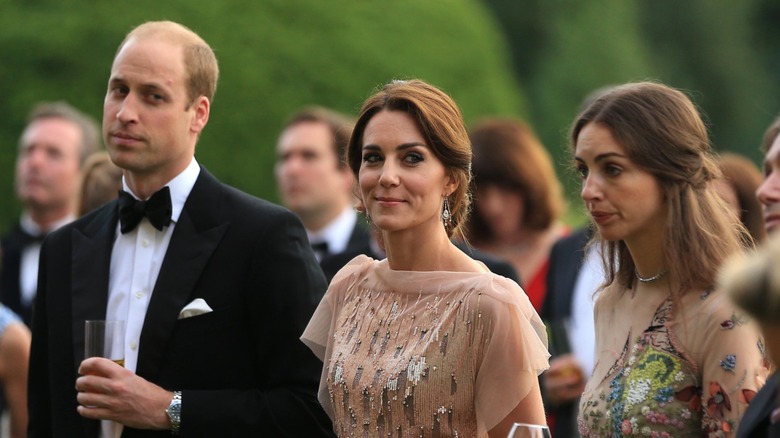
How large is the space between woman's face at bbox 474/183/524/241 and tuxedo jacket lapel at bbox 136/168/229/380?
299 centimetres

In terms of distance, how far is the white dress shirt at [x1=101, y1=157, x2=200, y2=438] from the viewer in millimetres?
4555

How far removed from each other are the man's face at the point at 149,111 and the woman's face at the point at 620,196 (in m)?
1.52

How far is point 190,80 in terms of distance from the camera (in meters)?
4.80

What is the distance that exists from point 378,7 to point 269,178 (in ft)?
8.63

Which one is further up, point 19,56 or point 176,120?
point 19,56

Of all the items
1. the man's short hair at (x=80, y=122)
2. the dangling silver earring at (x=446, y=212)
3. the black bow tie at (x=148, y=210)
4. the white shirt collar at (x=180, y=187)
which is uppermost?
the man's short hair at (x=80, y=122)

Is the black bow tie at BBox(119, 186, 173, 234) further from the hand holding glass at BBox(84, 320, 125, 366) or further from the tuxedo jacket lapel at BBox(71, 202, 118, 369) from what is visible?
the hand holding glass at BBox(84, 320, 125, 366)

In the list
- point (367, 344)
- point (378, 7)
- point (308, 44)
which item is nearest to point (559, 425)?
point (367, 344)

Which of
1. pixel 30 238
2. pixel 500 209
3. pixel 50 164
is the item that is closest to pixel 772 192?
pixel 500 209

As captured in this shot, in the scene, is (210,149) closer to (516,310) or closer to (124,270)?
(124,270)

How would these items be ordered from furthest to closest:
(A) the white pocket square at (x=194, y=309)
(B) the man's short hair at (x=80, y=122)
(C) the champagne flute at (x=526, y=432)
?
1. (B) the man's short hair at (x=80, y=122)
2. (A) the white pocket square at (x=194, y=309)
3. (C) the champagne flute at (x=526, y=432)

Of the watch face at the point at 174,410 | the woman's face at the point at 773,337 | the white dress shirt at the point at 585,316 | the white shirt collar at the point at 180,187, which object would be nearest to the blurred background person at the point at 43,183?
the white dress shirt at the point at 585,316

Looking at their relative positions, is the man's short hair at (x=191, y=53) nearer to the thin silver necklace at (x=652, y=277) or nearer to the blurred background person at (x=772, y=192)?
the thin silver necklace at (x=652, y=277)

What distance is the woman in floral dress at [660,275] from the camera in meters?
3.88
